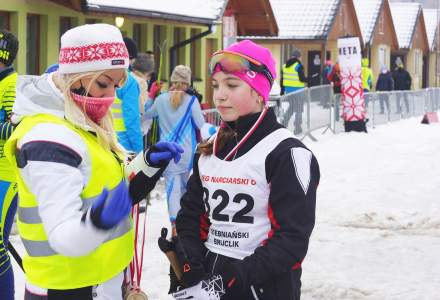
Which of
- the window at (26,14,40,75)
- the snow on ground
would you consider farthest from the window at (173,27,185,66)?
the snow on ground

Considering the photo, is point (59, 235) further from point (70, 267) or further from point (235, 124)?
point (235, 124)

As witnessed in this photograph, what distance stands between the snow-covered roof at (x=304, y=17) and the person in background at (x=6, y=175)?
3302 cm

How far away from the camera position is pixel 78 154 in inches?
122

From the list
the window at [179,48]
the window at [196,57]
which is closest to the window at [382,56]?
the window at [196,57]

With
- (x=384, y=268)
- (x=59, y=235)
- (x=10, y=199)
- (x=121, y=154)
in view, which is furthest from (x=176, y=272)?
(x=384, y=268)

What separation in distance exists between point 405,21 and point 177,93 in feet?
164

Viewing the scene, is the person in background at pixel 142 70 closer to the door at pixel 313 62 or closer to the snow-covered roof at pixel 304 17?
the snow-covered roof at pixel 304 17

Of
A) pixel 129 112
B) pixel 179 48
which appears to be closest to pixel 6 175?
pixel 129 112

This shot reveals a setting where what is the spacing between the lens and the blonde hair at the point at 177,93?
8773 millimetres

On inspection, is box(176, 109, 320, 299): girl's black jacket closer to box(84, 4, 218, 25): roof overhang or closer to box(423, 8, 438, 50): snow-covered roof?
box(84, 4, 218, 25): roof overhang

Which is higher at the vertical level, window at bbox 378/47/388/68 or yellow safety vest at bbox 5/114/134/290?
window at bbox 378/47/388/68

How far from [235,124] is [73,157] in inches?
31.3

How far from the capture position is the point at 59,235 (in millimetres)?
2863

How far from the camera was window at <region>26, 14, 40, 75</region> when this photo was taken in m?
16.3
